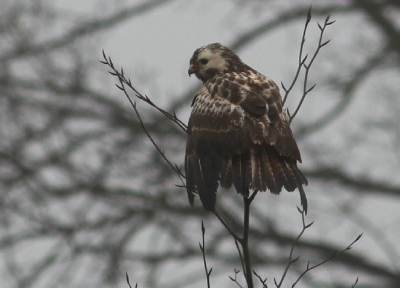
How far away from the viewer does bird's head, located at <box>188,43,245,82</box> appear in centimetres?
768

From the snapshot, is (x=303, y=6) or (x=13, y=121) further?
(x=303, y=6)

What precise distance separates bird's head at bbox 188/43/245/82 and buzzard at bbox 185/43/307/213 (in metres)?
0.48

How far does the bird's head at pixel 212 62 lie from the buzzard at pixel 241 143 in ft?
1.59

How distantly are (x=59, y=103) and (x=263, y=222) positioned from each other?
3222 mm

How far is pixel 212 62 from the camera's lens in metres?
7.77

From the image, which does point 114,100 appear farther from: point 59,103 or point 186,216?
point 186,216

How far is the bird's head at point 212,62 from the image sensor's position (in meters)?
7.68

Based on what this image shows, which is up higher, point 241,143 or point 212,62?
point 212,62

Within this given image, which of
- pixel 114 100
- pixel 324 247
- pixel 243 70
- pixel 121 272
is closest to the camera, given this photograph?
pixel 243 70

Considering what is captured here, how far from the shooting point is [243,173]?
6.66 m

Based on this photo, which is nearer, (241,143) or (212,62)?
(241,143)

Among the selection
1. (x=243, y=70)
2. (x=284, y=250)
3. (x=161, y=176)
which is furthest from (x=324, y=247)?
(x=243, y=70)

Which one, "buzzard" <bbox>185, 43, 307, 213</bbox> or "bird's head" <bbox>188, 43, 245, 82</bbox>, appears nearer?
"buzzard" <bbox>185, 43, 307, 213</bbox>

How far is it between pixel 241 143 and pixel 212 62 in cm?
116
